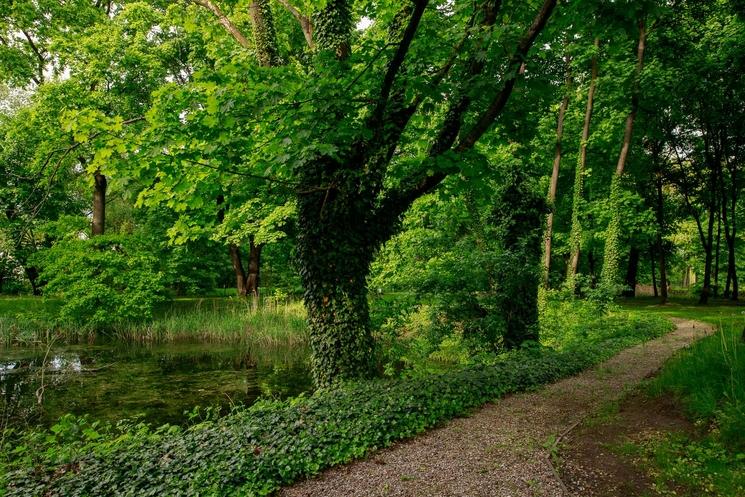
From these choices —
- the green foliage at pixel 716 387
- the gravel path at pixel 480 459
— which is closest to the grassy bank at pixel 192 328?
the gravel path at pixel 480 459

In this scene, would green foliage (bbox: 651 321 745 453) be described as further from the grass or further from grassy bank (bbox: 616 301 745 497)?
the grass

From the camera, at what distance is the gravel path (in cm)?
347

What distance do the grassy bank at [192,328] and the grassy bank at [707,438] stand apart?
9.57m

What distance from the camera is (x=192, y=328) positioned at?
1394 centimetres

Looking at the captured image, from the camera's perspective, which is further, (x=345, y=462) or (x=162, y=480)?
(x=345, y=462)

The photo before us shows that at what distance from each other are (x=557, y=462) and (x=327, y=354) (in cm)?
315

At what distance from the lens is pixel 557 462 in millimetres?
3902

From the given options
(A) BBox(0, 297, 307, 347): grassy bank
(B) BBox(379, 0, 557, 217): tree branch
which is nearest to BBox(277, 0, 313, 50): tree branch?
(B) BBox(379, 0, 557, 217): tree branch

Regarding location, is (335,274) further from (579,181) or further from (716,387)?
(579,181)

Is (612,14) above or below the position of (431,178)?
above

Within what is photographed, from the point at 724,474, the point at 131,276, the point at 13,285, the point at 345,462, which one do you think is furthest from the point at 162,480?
the point at 13,285

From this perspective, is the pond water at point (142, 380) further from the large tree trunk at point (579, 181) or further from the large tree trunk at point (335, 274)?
the large tree trunk at point (579, 181)

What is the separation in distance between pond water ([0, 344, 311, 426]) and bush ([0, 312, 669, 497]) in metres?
2.49

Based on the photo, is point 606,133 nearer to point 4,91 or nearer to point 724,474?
point 724,474
